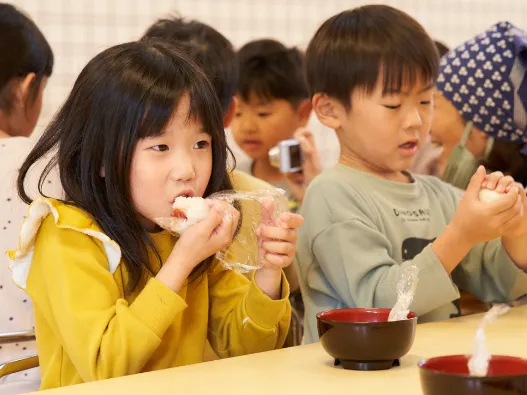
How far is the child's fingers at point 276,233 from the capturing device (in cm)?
128

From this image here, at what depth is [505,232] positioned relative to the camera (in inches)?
60.3

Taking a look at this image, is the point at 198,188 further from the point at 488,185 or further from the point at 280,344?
the point at 488,185

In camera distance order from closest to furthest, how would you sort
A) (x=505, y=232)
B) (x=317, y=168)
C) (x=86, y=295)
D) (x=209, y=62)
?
(x=86, y=295), (x=505, y=232), (x=209, y=62), (x=317, y=168)

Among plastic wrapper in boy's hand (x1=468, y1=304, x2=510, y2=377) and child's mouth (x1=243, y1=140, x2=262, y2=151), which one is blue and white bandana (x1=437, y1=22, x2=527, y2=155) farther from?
plastic wrapper in boy's hand (x1=468, y1=304, x2=510, y2=377)

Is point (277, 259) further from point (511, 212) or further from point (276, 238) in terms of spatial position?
point (511, 212)

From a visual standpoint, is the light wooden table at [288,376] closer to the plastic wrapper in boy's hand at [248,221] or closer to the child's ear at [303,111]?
the plastic wrapper in boy's hand at [248,221]

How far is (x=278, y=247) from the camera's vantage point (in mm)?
1285

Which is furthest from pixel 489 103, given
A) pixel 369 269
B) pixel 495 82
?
pixel 369 269

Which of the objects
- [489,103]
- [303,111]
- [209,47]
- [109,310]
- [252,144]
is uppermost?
[209,47]

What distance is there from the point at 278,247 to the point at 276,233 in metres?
0.02

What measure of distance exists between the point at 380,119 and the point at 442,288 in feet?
1.31

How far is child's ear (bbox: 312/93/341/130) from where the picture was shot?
1734 millimetres

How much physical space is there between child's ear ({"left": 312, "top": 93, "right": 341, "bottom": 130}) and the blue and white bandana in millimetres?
595

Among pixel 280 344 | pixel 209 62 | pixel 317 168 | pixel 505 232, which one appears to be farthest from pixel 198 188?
pixel 317 168
